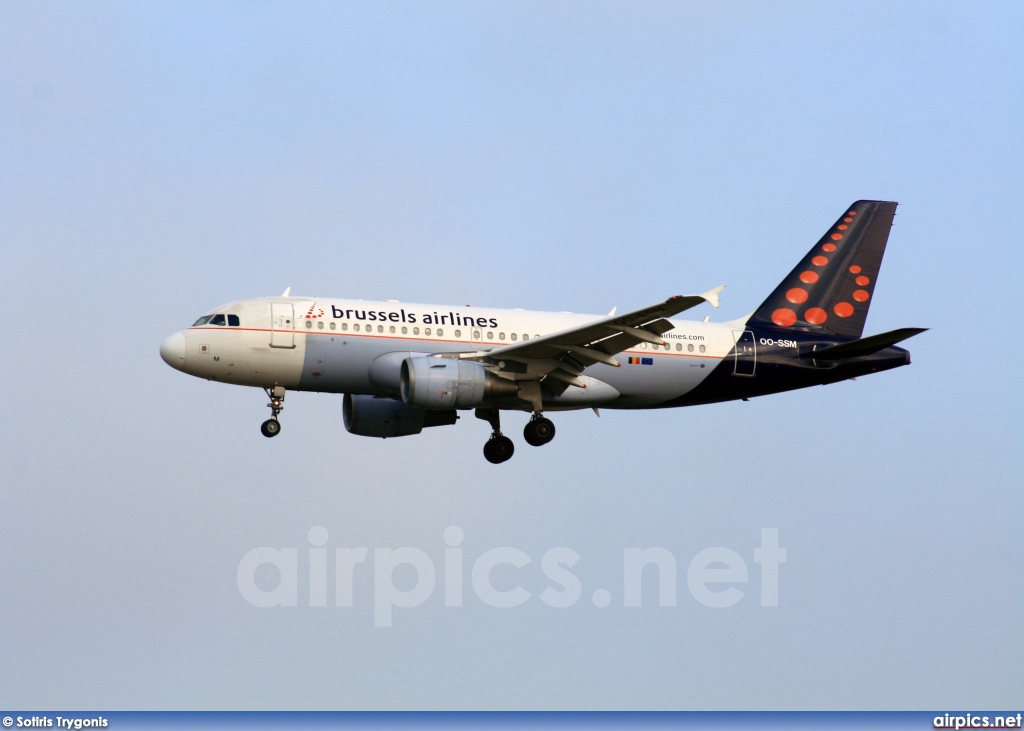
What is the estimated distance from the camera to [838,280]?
168ft

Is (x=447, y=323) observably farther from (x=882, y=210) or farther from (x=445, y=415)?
(x=882, y=210)

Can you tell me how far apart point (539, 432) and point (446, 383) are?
4343mm

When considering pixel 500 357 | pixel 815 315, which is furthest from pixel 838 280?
pixel 500 357

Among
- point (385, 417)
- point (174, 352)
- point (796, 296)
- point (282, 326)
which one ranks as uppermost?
point (796, 296)

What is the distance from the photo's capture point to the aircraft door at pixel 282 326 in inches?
1751

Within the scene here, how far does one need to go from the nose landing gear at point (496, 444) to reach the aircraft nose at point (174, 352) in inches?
355

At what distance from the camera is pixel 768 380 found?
4816 cm

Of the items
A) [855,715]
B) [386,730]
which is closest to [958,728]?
[855,715]

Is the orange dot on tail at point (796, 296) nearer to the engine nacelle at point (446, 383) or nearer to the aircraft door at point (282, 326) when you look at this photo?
the engine nacelle at point (446, 383)

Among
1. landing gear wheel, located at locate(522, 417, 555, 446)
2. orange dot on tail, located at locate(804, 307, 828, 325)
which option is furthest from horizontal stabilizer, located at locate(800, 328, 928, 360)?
landing gear wheel, located at locate(522, 417, 555, 446)

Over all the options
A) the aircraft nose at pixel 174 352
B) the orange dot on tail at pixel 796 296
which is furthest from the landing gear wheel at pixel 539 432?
the aircraft nose at pixel 174 352

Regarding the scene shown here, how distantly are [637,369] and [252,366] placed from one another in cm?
1117

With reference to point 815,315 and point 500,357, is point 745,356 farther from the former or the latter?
point 500,357

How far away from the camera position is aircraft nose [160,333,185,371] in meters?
44.6
